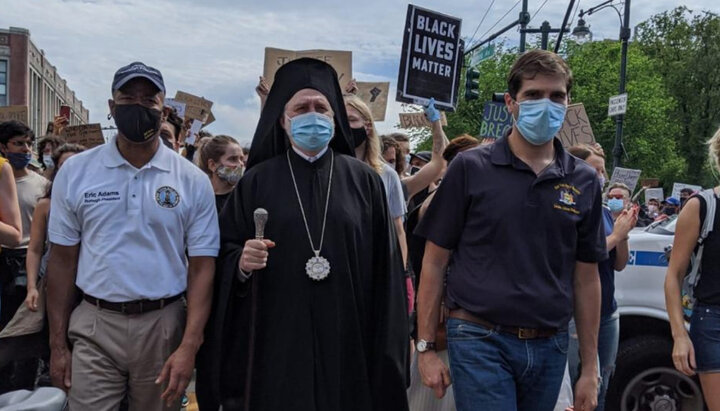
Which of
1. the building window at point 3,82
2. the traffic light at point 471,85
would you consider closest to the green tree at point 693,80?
the traffic light at point 471,85

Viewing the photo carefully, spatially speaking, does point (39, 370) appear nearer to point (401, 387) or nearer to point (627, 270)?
point (401, 387)

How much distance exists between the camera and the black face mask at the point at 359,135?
443 cm

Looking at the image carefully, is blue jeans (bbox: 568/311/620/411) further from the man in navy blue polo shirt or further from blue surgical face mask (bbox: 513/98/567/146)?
blue surgical face mask (bbox: 513/98/567/146)

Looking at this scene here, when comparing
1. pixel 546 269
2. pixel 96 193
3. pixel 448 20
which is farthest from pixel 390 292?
pixel 448 20

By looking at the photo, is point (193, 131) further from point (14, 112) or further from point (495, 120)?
point (495, 120)

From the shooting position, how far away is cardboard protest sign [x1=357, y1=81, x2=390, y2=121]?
24.1 feet

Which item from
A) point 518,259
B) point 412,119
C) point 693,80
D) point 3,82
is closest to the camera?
point 518,259

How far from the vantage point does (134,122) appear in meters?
3.26

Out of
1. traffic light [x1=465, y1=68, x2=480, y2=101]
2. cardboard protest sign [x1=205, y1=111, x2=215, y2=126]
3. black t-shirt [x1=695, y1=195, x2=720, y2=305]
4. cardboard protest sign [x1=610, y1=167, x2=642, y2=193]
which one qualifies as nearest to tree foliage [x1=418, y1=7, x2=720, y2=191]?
traffic light [x1=465, y1=68, x2=480, y2=101]

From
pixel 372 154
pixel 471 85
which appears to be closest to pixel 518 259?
pixel 372 154

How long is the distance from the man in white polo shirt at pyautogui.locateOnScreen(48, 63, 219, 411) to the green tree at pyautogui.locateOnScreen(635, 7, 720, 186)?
156 feet

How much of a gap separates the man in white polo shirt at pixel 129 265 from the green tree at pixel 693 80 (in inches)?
1866

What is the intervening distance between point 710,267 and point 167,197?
9.09 feet

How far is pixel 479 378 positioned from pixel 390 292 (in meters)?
0.59
